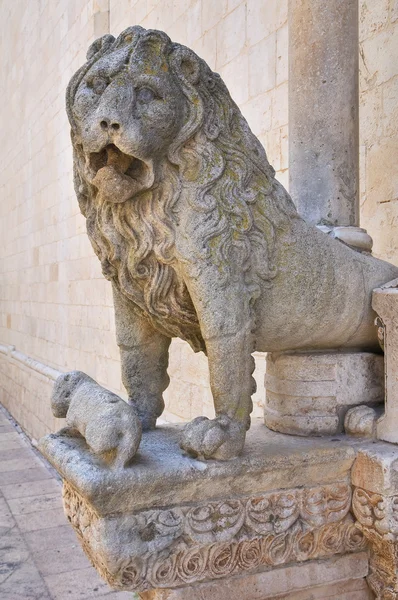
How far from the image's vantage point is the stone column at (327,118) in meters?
2.08

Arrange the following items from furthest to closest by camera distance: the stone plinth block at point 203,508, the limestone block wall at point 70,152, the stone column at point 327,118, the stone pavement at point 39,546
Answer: the stone pavement at point 39,546 → the limestone block wall at point 70,152 → the stone column at point 327,118 → the stone plinth block at point 203,508

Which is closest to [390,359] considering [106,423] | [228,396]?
[228,396]

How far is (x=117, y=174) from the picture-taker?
1437 millimetres

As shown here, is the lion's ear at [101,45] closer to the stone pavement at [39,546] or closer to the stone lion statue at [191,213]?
the stone lion statue at [191,213]

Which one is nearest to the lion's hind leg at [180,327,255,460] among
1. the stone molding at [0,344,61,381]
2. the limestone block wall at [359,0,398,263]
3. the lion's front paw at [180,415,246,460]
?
the lion's front paw at [180,415,246,460]

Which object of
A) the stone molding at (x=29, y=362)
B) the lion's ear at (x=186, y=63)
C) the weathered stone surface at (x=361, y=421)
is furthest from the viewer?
the stone molding at (x=29, y=362)

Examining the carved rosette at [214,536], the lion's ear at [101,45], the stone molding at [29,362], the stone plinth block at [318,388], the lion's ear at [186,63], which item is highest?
the lion's ear at [101,45]

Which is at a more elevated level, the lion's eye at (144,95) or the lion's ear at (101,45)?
the lion's ear at (101,45)

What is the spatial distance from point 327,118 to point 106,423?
4.23ft

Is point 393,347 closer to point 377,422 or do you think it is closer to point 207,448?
point 377,422

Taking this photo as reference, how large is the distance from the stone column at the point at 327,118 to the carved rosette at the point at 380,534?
0.89m

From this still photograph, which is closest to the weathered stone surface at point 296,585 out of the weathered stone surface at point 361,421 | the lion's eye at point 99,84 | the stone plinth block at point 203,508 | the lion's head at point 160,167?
the stone plinth block at point 203,508

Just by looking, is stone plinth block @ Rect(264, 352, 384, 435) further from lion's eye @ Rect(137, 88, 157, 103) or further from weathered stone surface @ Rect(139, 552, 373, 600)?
lion's eye @ Rect(137, 88, 157, 103)

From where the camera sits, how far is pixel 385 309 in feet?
5.64
